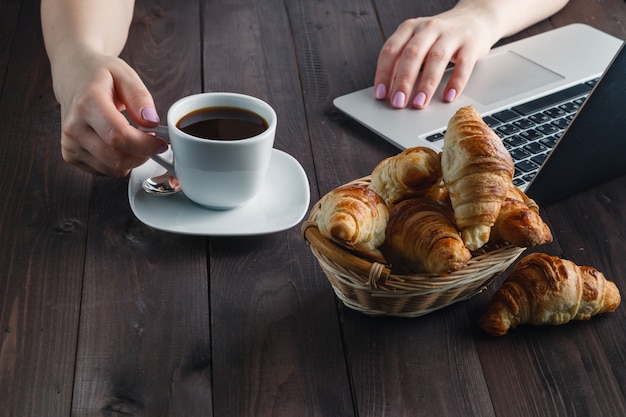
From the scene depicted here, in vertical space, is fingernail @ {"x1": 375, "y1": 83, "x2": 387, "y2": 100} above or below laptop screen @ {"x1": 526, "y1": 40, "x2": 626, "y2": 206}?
below

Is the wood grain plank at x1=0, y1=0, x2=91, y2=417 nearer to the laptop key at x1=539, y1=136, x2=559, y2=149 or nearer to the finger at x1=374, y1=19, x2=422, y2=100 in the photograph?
the finger at x1=374, y1=19, x2=422, y2=100

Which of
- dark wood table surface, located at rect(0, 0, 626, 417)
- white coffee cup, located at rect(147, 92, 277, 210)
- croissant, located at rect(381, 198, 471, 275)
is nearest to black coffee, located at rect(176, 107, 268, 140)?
white coffee cup, located at rect(147, 92, 277, 210)

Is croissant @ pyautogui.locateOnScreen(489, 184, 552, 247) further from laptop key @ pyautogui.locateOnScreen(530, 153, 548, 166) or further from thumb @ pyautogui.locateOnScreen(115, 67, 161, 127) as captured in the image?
thumb @ pyautogui.locateOnScreen(115, 67, 161, 127)

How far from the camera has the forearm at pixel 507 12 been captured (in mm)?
1317

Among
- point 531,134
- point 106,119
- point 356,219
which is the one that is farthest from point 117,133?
point 531,134

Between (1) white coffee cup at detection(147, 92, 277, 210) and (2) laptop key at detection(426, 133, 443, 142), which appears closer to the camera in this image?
(1) white coffee cup at detection(147, 92, 277, 210)

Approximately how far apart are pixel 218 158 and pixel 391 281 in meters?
0.27

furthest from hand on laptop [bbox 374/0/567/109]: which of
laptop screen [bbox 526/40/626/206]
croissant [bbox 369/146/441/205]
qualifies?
croissant [bbox 369/146/441/205]

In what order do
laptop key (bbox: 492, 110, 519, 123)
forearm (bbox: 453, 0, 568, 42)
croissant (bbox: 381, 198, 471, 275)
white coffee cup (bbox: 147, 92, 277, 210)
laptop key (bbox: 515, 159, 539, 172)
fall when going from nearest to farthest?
1. croissant (bbox: 381, 198, 471, 275)
2. white coffee cup (bbox: 147, 92, 277, 210)
3. laptop key (bbox: 515, 159, 539, 172)
4. laptop key (bbox: 492, 110, 519, 123)
5. forearm (bbox: 453, 0, 568, 42)

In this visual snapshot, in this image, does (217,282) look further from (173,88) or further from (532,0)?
(532,0)

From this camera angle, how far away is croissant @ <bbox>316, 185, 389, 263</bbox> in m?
0.71

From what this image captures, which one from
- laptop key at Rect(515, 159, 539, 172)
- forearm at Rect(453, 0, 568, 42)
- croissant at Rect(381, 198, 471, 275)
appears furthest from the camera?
forearm at Rect(453, 0, 568, 42)

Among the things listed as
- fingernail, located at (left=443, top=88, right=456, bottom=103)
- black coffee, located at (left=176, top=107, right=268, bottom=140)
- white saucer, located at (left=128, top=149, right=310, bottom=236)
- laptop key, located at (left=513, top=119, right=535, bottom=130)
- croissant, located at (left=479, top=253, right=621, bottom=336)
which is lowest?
white saucer, located at (left=128, top=149, right=310, bottom=236)

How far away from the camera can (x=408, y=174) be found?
2.50 ft
